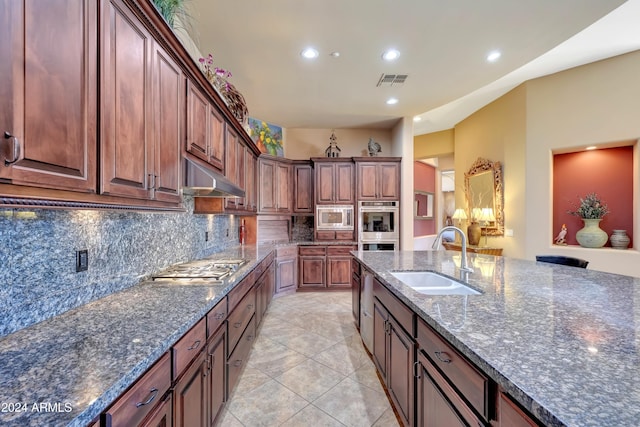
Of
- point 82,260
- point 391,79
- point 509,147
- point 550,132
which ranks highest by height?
point 391,79

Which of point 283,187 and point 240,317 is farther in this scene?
point 283,187

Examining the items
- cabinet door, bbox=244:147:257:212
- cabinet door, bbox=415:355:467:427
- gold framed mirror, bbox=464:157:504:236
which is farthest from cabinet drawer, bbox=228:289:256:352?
gold framed mirror, bbox=464:157:504:236

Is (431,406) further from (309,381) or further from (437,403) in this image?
(309,381)

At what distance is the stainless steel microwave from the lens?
16.2ft

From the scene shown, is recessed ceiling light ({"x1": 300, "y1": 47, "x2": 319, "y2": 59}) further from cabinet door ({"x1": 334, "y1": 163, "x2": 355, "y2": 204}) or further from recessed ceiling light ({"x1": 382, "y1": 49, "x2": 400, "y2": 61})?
cabinet door ({"x1": 334, "y1": 163, "x2": 355, "y2": 204})

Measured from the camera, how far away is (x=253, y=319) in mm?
2602

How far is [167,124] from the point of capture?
159 centimetres

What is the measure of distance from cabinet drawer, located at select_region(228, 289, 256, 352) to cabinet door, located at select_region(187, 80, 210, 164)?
1.21 meters

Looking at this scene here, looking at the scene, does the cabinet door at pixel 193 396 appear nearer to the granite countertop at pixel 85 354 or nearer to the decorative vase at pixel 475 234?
the granite countertop at pixel 85 354

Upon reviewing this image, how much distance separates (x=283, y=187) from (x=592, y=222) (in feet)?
16.0

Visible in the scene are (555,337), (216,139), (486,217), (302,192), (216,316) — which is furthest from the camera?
(302,192)

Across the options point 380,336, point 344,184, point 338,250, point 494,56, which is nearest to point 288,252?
point 338,250

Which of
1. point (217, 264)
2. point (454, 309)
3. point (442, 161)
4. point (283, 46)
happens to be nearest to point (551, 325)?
point (454, 309)

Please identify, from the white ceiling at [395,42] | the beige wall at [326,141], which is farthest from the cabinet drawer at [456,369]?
the beige wall at [326,141]
